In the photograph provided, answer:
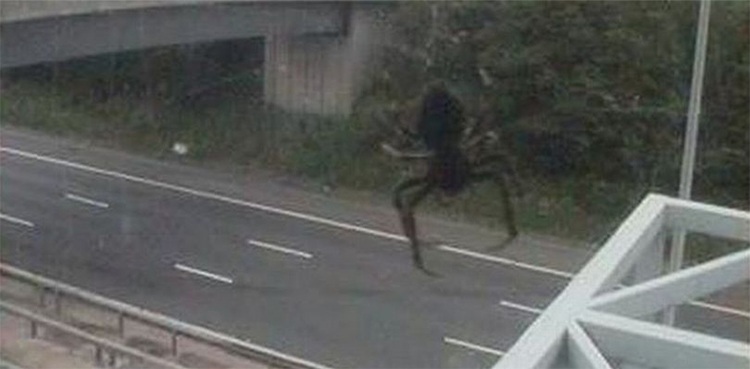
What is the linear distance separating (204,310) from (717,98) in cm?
144

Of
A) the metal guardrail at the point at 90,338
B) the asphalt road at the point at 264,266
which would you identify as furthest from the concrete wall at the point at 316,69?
the metal guardrail at the point at 90,338

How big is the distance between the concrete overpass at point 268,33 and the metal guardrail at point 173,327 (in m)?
0.50

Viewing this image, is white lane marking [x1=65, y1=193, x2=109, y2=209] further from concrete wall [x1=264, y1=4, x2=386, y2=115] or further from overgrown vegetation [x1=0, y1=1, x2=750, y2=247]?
concrete wall [x1=264, y1=4, x2=386, y2=115]

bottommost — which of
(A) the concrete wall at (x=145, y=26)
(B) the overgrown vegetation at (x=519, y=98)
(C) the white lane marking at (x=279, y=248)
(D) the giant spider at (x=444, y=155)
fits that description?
(C) the white lane marking at (x=279, y=248)

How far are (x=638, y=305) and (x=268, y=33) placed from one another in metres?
2.34

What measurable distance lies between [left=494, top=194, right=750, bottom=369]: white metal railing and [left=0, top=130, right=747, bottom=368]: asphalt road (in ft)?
3.17

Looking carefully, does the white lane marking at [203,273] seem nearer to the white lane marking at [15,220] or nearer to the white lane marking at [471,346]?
the white lane marking at [15,220]

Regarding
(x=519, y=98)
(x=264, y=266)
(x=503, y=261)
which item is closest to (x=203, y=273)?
(x=264, y=266)

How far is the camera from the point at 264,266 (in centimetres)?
355

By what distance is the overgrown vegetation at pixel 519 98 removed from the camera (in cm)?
336

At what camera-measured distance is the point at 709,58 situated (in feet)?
12.8

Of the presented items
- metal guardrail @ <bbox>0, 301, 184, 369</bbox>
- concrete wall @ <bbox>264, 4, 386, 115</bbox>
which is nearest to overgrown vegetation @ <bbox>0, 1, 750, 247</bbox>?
concrete wall @ <bbox>264, 4, 386, 115</bbox>

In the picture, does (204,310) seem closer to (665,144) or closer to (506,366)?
(665,144)

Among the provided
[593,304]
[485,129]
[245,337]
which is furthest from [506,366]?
[245,337]
